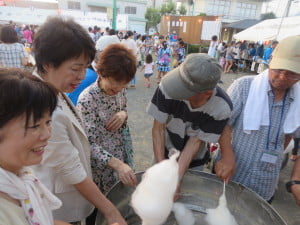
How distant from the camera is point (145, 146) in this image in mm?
3967

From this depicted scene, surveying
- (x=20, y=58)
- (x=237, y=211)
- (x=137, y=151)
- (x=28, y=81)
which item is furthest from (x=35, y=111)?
(x=20, y=58)

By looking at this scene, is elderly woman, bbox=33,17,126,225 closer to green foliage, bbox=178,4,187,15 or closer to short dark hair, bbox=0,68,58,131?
short dark hair, bbox=0,68,58,131

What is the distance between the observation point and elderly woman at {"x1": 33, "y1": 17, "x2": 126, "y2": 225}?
956 millimetres

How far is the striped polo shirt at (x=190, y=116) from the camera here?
4.36 feet

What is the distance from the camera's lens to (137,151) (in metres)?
3.79

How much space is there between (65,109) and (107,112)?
453 mm

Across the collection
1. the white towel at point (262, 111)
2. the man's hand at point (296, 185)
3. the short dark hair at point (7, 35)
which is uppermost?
the short dark hair at point (7, 35)

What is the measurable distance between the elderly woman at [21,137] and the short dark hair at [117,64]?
62 cm

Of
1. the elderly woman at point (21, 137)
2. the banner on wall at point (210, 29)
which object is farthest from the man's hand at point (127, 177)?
the banner on wall at point (210, 29)

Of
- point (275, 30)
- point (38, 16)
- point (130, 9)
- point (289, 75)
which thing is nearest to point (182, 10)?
point (130, 9)

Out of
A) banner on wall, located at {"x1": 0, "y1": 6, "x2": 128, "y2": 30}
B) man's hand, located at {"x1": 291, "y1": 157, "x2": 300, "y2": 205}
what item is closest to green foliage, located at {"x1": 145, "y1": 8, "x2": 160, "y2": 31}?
banner on wall, located at {"x1": 0, "y1": 6, "x2": 128, "y2": 30}

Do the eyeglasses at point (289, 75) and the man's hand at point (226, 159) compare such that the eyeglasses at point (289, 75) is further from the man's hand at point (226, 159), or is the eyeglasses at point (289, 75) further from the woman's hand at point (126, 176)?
the woman's hand at point (126, 176)

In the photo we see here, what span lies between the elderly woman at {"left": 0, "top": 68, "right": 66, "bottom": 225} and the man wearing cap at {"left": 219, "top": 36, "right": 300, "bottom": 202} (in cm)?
111

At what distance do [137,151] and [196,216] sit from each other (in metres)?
2.43
